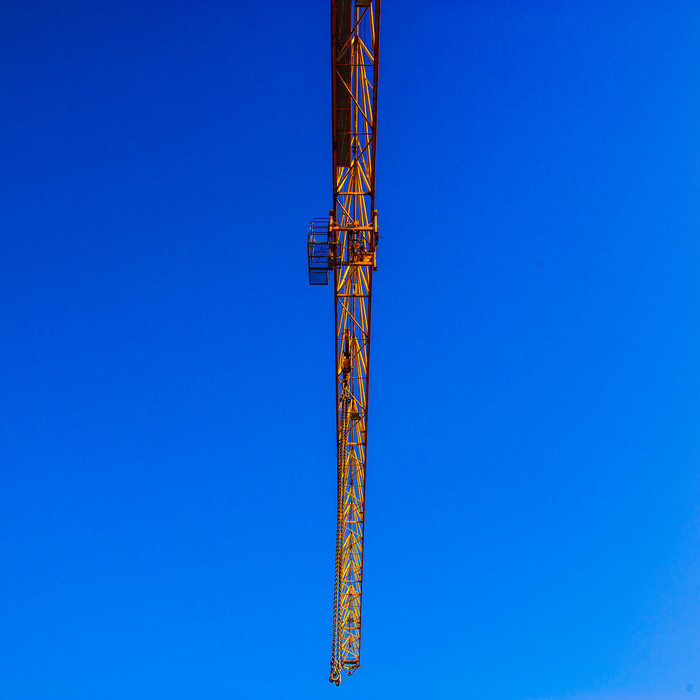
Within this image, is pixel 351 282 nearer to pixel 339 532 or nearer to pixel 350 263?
pixel 350 263

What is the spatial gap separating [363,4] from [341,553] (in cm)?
2553

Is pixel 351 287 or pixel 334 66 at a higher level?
pixel 334 66

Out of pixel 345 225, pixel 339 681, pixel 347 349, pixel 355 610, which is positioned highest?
pixel 345 225

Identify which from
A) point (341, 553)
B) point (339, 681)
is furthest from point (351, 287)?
point (339, 681)

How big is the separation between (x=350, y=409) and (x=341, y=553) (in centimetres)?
875

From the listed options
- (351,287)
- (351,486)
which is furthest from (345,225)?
(351,486)

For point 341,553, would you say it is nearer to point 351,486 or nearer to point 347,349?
point 351,486

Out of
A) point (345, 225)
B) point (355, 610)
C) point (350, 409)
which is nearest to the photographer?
point (345, 225)

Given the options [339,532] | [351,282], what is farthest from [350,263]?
[339,532]

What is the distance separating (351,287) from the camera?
91.8ft

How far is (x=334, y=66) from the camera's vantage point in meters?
22.7

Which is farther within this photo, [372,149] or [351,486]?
[351,486]

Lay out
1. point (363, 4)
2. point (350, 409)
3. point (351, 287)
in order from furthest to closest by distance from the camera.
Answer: point (350, 409)
point (351, 287)
point (363, 4)

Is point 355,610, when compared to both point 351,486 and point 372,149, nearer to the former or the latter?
point 351,486
